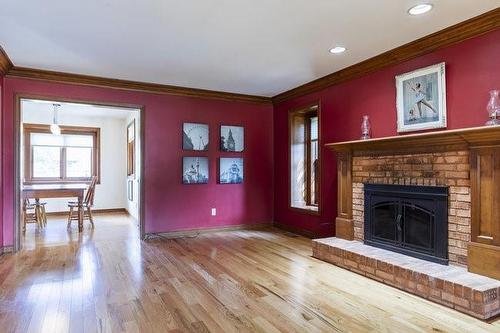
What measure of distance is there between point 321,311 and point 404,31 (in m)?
2.65

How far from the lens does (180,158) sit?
533cm

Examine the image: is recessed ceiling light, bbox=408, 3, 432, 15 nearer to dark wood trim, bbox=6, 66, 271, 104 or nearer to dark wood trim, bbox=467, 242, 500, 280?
dark wood trim, bbox=467, 242, 500, 280

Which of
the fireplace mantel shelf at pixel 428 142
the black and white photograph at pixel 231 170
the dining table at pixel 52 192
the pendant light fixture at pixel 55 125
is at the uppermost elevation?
the pendant light fixture at pixel 55 125

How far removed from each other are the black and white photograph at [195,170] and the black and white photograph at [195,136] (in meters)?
0.20

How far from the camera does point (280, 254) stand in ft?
13.5

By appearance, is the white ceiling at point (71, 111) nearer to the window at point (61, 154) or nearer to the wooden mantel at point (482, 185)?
the window at point (61, 154)

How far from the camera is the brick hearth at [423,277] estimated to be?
93.3 inches

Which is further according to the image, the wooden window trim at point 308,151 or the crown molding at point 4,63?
the wooden window trim at point 308,151

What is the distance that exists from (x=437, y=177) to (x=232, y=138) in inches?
133

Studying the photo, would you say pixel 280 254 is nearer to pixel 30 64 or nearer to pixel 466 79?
pixel 466 79

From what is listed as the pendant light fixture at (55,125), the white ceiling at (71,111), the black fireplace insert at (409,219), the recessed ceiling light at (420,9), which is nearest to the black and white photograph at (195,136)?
the white ceiling at (71,111)

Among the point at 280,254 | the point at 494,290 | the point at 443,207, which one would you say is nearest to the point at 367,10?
the point at 443,207

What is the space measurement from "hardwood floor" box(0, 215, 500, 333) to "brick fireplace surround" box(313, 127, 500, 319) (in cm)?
13

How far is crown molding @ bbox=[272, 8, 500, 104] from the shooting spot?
2.83 metres
